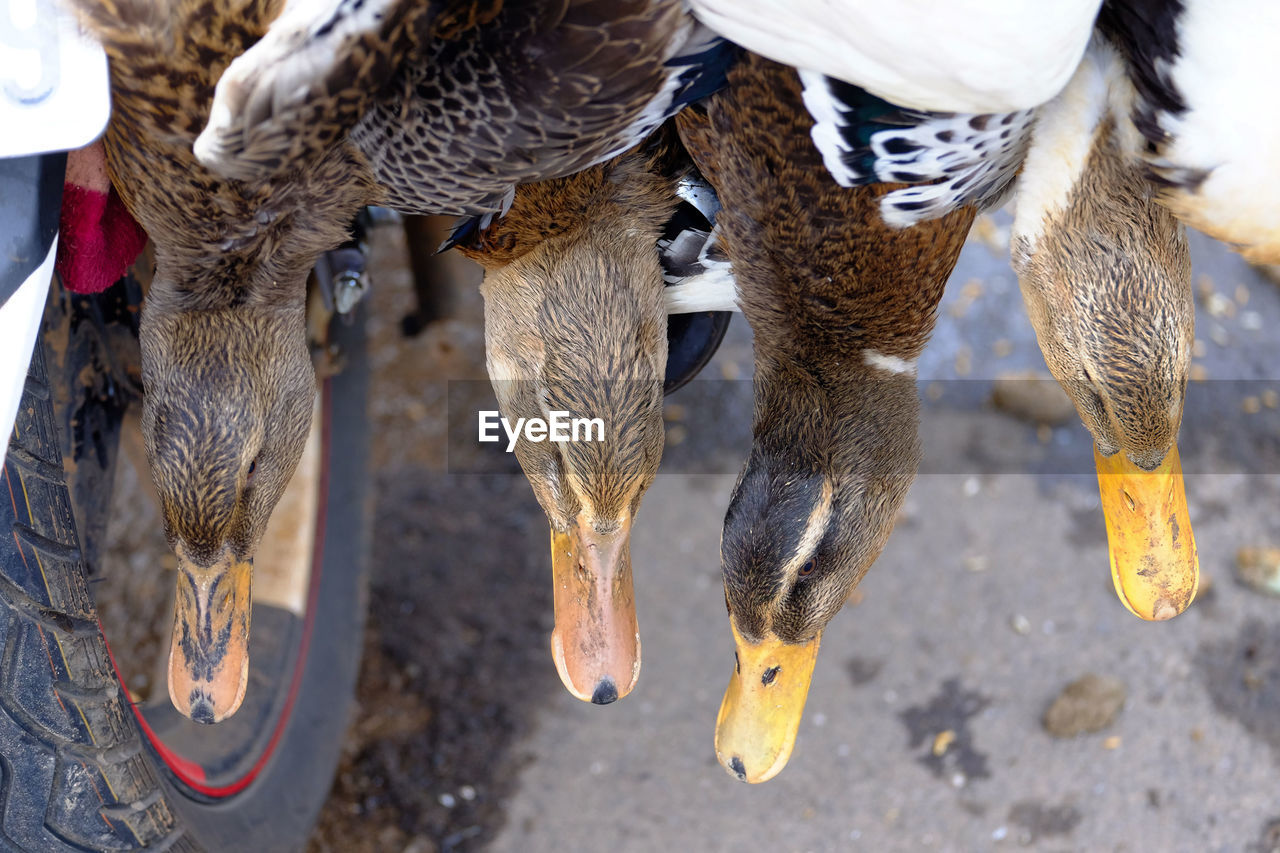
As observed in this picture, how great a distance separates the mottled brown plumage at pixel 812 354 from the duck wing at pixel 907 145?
0.03 m

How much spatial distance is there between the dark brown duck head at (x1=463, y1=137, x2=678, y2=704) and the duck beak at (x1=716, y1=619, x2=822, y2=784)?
0.19 metres

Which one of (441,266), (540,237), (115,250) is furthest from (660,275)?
(441,266)

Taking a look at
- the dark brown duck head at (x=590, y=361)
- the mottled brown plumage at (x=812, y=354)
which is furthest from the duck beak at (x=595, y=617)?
the mottled brown plumage at (x=812, y=354)

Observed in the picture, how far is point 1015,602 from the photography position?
2637mm

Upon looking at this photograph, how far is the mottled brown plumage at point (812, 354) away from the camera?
1.33 m

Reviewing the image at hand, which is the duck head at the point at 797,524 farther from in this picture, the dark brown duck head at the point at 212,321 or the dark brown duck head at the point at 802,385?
the dark brown duck head at the point at 212,321

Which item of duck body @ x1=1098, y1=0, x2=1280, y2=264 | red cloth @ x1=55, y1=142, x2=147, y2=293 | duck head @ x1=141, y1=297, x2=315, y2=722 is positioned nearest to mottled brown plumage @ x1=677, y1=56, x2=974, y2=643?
duck body @ x1=1098, y1=0, x2=1280, y2=264

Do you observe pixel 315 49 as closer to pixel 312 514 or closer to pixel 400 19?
pixel 400 19

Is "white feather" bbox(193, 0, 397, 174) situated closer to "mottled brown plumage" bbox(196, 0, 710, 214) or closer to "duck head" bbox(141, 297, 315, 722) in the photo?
"mottled brown plumage" bbox(196, 0, 710, 214)

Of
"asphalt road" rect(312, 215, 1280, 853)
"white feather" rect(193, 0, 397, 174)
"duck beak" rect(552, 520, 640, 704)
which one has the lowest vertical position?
"asphalt road" rect(312, 215, 1280, 853)

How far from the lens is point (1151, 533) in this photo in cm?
153

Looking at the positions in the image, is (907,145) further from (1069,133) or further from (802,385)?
(802,385)

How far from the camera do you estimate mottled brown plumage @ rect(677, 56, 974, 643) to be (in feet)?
4.37

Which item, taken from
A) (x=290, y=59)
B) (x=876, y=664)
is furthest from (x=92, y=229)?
(x=876, y=664)
